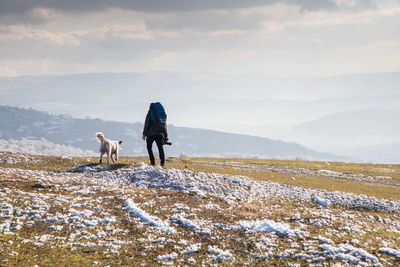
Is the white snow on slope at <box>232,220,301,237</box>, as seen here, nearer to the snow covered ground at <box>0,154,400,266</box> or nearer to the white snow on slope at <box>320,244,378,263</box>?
the snow covered ground at <box>0,154,400,266</box>

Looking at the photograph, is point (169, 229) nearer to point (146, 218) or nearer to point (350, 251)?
point (146, 218)

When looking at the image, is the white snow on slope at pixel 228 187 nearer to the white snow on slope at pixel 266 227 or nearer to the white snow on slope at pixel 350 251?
the white snow on slope at pixel 266 227

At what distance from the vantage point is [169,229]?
14.0 metres

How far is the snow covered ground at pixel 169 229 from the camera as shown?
38.1 feet

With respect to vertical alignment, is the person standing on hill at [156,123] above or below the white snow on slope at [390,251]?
above

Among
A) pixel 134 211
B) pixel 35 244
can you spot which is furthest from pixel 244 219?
pixel 35 244

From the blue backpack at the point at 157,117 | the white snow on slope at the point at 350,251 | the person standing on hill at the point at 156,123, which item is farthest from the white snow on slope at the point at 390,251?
the blue backpack at the point at 157,117

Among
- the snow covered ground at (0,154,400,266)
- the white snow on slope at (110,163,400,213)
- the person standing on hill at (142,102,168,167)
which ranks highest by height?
the person standing on hill at (142,102,168,167)

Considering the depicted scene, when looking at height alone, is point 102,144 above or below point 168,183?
above

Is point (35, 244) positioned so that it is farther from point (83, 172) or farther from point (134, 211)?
point (83, 172)

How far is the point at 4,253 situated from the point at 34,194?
7.05 metres

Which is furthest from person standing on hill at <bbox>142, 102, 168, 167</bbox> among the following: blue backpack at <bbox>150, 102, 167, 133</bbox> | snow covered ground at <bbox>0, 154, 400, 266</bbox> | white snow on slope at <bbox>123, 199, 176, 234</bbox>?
white snow on slope at <bbox>123, 199, 176, 234</bbox>

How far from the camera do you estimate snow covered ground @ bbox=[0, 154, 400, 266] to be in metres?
11.6

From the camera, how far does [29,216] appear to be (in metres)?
14.1
